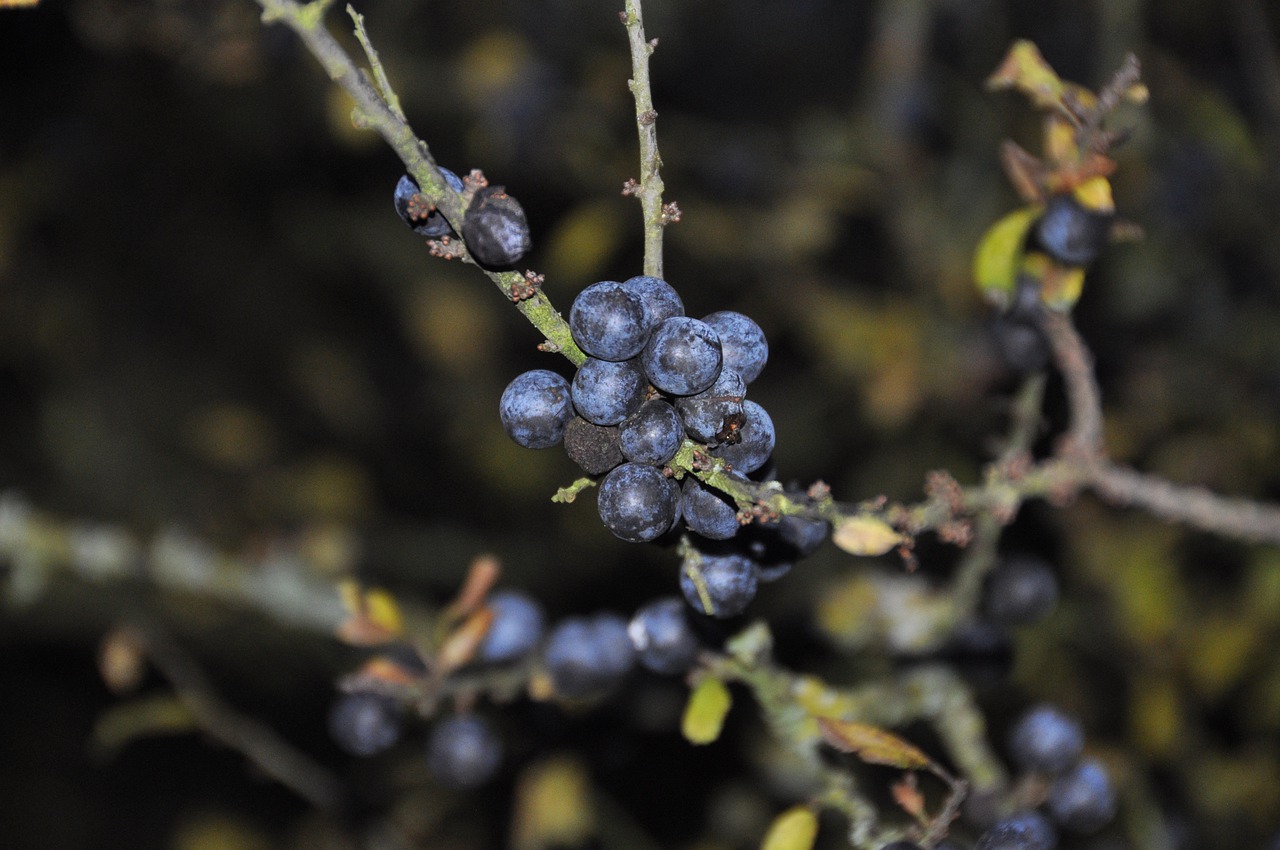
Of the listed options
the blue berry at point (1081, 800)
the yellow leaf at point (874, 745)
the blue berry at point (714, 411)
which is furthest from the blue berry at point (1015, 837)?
the blue berry at point (714, 411)

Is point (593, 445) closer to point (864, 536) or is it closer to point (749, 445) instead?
point (749, 445)

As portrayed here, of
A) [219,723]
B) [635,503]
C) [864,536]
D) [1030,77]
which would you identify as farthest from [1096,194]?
[219,723]

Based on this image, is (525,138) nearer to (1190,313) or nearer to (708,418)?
(1190,313)

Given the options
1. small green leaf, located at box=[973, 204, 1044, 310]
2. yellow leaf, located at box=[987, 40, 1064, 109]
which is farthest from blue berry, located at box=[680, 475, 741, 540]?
yellow leaf, located at box=[987, 40, 1064, 109]

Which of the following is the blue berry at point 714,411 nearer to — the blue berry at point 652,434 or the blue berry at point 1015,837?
the blue berry at point 652,434

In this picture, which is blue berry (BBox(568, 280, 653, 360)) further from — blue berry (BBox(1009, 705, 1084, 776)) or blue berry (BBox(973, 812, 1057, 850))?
blue berry (BBox(1009, 705, 1084, 776))

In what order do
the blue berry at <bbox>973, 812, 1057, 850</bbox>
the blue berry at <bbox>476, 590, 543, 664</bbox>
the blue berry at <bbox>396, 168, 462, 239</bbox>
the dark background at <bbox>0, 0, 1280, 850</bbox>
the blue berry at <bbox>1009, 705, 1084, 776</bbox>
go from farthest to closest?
1. the dark background at <bbox>0, 0, 1280, 850</bbox>
2. the blue berry at <bbox>476, 590, 543, 664</bbox>
3. the blue berry at <bbox>1009, 705, 1084, 776</bbox>
4. the blue berry at <bbox>973, 812, 1057, 850</bbox>
5. the blue berry at <bbox>396, 168, 462, 239</bbox>
